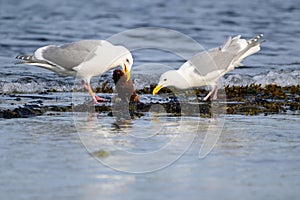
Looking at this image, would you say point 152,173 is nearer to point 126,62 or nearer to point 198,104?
point 198,104

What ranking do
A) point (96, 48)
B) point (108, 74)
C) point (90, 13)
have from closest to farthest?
point (96, 48) → point (108, 74) → point (90, 13)

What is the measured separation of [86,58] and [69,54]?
0.26 m

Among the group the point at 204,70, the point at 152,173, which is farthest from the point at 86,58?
the point at 152,173

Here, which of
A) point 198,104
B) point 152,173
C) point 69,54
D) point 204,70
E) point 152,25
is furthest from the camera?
point 152,25

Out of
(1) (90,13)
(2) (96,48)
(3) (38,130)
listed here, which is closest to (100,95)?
(2) (96,48)

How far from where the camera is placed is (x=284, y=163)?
19.4ft

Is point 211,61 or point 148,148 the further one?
point 211,61

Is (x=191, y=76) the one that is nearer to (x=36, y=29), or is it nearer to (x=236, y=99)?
(x=236, y=99)

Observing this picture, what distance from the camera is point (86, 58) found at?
9469 mm

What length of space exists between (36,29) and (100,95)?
30.6 ft

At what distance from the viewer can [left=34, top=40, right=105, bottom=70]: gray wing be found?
948 centimetres

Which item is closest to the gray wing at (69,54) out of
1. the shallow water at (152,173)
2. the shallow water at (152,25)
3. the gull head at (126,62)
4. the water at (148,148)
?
the gull head at (126,62)

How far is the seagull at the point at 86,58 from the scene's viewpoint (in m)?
9.44

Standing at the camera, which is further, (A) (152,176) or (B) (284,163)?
(B) (284,163)
